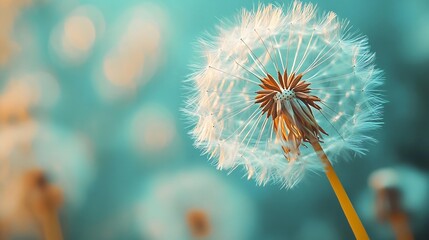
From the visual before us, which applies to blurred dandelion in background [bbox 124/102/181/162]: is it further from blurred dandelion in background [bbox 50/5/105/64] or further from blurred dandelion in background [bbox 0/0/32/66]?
blurred dandelion in background [bbox 0/0/32/66]

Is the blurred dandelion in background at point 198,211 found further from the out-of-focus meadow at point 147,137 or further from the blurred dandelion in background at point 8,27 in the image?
the blurred dandelion in background at point 8,27

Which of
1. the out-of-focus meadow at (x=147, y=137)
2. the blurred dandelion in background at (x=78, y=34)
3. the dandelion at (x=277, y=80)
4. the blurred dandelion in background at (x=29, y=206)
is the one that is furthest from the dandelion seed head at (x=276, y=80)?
the blurred dandelion in background at (x=29, y=206)

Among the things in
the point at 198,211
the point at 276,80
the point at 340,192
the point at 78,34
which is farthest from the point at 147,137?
the point at 340,192

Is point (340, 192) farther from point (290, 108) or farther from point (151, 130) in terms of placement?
point (151, 130)

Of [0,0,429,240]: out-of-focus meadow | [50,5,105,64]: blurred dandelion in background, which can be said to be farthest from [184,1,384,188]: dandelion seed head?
[50,5,105,64]: blurred dandelion in background

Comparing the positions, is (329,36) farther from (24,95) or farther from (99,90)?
(24,95)

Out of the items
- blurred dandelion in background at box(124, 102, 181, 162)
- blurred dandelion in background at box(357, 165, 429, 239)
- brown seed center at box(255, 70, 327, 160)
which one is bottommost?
blurred dandelion in background at box(357, 165, 429, 239)

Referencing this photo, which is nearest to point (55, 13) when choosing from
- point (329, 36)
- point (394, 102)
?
point (329, 36)
